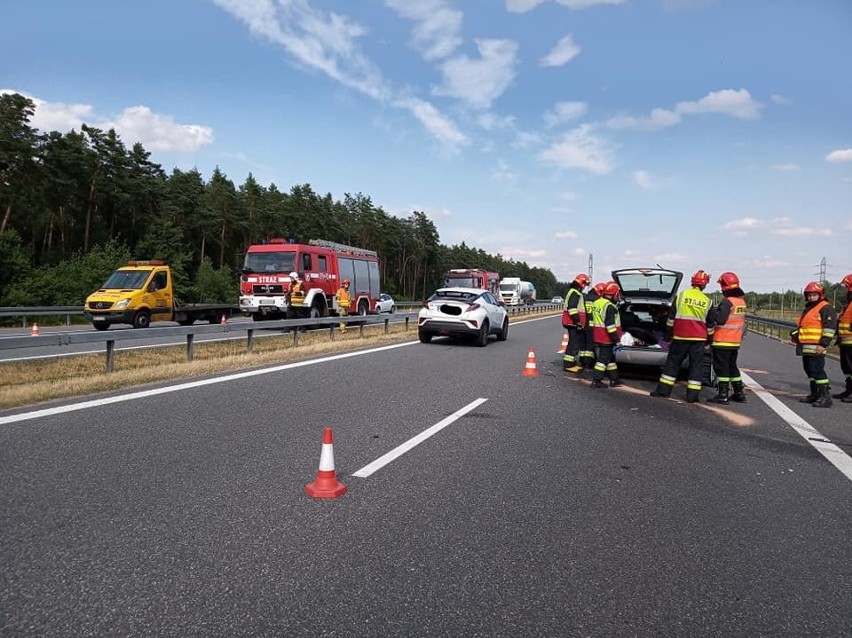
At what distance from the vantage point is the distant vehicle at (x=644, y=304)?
35.2ft

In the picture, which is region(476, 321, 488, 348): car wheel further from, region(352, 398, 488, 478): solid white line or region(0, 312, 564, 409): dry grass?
region(352, 398, 488, 478): solid white line

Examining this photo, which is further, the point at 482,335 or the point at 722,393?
the point at 482,335

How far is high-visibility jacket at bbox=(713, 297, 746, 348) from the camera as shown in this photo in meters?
8.45

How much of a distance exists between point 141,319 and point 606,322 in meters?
15.2

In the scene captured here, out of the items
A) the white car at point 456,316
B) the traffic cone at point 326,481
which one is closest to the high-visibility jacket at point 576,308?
the white car at point 456,316

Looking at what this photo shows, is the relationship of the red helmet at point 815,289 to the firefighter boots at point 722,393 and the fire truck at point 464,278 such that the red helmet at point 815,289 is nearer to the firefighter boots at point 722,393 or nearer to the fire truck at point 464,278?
the firefighter boots at point 722,393

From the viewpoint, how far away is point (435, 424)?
21.0 feet

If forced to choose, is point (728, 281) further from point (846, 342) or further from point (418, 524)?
point (418, 524)

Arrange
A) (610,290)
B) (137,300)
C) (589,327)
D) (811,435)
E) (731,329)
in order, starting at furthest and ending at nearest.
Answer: (137,300) < (589,327) < (610,290) < (731,329) < (811,435)

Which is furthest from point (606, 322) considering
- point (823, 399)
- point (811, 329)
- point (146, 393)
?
point (146, 393)

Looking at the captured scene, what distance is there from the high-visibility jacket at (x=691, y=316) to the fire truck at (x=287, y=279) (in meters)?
13.2

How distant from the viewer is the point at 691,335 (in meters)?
8.41

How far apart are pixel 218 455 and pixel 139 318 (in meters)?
15.5

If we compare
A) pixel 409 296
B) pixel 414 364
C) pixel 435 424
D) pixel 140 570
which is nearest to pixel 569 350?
pixel 414 364
